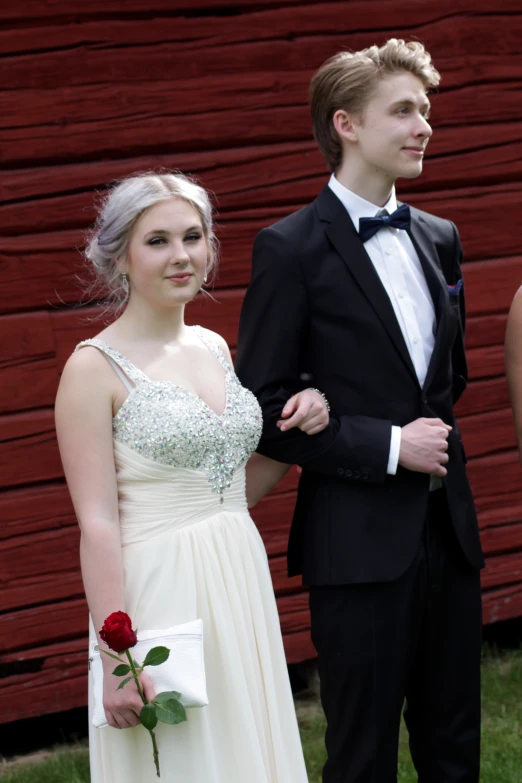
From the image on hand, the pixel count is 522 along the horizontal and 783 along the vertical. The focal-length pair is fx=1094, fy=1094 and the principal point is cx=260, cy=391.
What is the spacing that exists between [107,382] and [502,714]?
2.67m

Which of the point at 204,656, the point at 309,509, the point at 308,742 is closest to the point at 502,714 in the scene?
the point at 308,742

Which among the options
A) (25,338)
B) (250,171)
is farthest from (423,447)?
(250,171)

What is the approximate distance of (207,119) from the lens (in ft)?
14.3

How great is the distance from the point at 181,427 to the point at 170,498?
18 cm

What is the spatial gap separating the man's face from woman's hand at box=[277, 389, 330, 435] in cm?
65

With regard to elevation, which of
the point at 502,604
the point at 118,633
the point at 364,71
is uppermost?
the point at 364,71

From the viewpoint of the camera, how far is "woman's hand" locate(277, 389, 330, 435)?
2.72 m

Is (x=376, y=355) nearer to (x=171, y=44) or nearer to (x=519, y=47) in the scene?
(x=171, y=44)

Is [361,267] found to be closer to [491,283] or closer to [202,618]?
[202,618]

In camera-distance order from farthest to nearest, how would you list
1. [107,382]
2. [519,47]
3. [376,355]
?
[519,47] → [376,355] → [107,382]

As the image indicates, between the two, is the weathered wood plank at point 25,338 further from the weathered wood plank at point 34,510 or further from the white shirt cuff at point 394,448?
the white shirt cuff at point 394,448

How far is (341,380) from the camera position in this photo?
2898 millimetres

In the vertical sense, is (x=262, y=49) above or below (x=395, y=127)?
above

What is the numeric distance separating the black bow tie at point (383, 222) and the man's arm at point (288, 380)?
213 millimetres
